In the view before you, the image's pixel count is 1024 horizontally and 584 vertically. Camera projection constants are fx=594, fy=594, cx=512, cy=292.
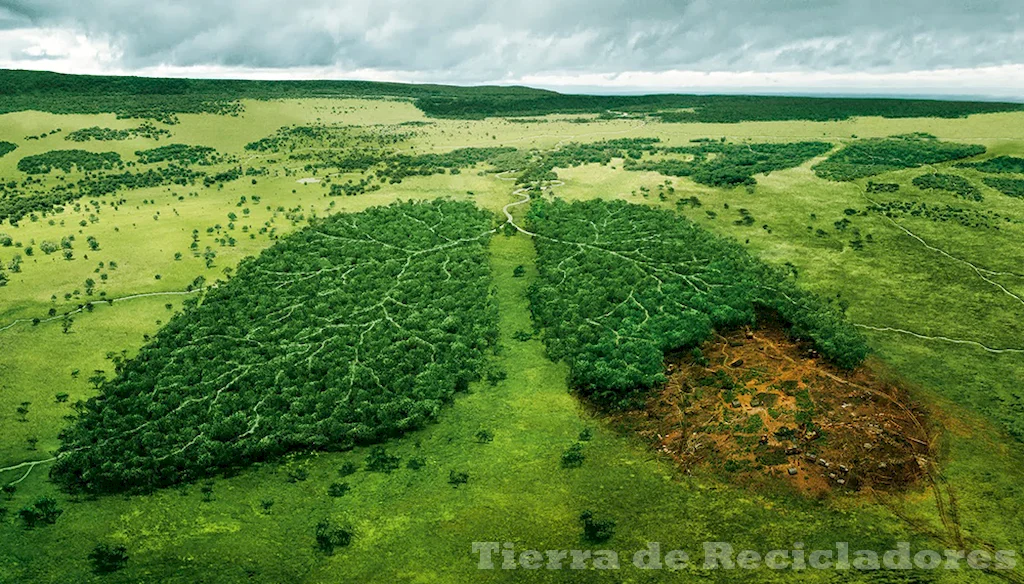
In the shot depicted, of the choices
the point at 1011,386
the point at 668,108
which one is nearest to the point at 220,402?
the point at 1011,386

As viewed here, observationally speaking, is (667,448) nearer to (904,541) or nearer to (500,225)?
(904,541)

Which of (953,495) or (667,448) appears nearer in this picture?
(953,495)

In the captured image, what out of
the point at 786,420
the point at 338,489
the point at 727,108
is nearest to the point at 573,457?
the point at 338,489

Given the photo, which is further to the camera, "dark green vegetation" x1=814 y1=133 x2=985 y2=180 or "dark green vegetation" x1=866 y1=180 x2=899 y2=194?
"dark green vegetation" x1=814 y1=133 x2=985 y2=180

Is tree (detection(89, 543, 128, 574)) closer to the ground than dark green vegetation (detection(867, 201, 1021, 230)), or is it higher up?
closer to the ground

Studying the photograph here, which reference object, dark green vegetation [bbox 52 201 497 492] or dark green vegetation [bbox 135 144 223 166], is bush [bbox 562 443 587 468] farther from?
dark green vegetation [bbox 135 144 223 166]

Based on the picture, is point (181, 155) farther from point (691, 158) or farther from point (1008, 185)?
point (1008, 185)

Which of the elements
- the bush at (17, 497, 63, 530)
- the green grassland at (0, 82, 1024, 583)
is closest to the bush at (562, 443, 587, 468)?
the green grassland at (0, 82, 1024, 583)
